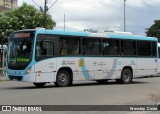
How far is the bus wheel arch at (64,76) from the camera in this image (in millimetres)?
22672

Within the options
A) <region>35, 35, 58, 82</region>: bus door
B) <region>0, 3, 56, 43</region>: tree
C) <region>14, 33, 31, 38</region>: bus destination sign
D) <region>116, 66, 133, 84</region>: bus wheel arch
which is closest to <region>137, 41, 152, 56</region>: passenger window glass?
<region>116, 66, 133, 84</region>: bus wheel arch

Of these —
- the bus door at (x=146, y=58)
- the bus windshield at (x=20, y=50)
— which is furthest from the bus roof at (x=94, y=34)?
the bus windshield at (x=20, y=50)

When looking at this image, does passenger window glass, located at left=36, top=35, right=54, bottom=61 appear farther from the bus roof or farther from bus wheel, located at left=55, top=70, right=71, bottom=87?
bus wheel, located at left=55, top=70, right=71, bottom=87

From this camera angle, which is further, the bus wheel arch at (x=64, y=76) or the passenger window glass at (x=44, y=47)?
the bus wheel arch at (x=64, y=76)

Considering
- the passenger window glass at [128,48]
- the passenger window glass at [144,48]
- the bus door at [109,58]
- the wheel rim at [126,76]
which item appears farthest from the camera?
the passenger window glass at [144,48]

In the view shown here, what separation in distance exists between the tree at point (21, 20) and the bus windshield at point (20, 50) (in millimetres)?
27369

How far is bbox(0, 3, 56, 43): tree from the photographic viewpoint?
50344 millimetres

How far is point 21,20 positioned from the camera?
167ft

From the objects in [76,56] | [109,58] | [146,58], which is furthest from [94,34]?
[146,58]

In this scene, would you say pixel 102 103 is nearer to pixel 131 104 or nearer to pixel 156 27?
pixel 131 104

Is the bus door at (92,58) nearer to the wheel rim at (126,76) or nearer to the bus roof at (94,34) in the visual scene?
the bus roof at (94,34)

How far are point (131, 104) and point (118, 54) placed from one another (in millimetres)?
11227

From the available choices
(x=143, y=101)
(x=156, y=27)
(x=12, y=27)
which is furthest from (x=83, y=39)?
(x=156, y=27)

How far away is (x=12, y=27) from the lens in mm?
50844
